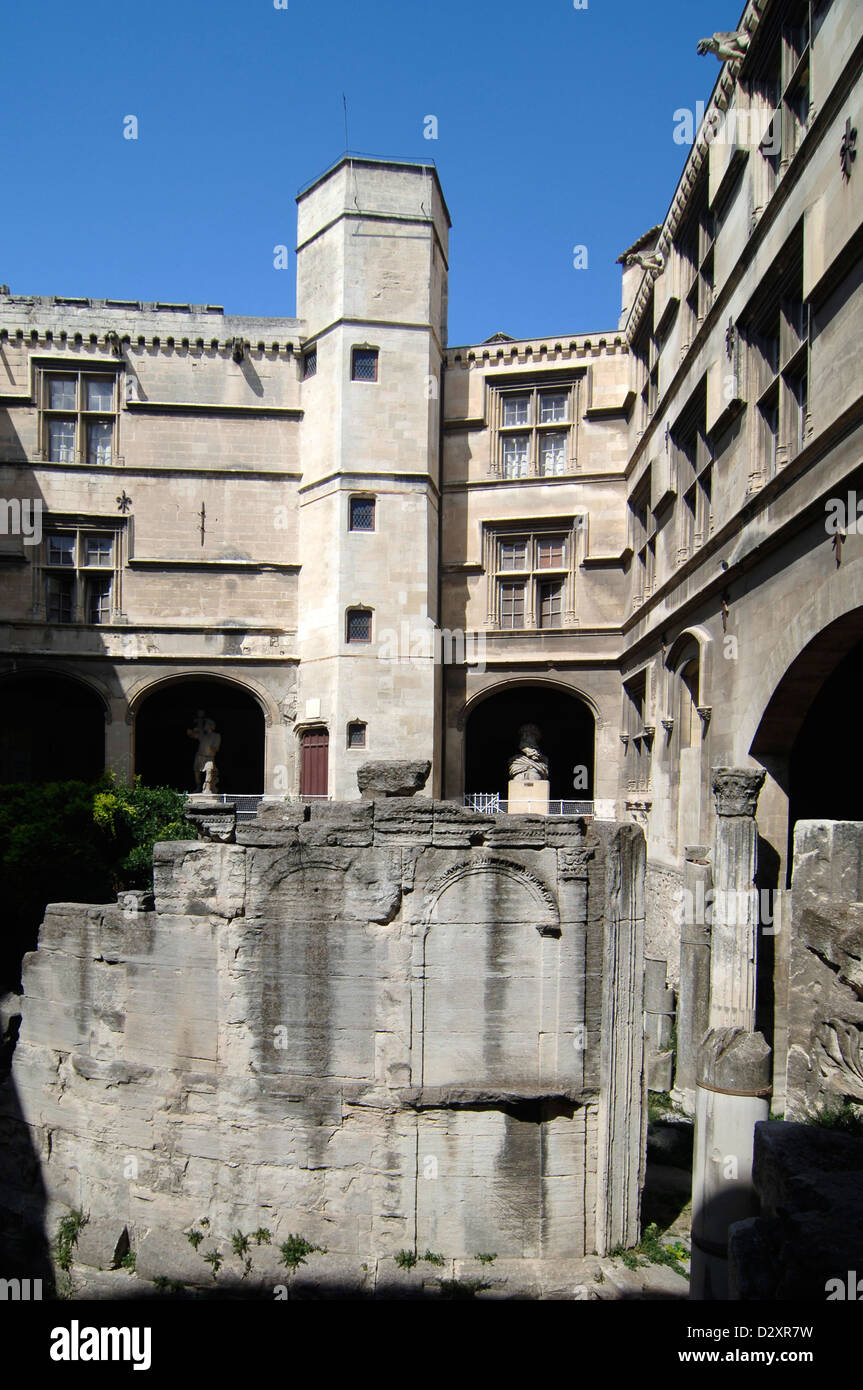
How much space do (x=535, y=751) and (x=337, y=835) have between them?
38.9 feet

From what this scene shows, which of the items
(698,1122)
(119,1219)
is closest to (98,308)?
(119,1219)

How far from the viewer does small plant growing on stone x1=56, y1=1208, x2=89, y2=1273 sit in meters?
8.73

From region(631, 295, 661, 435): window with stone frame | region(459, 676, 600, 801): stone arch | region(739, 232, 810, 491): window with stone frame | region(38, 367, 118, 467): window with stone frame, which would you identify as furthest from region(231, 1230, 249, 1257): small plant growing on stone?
region(38, 367, 118, 467): window with stone frame

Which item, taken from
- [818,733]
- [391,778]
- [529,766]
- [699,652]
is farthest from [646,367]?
[391,778]

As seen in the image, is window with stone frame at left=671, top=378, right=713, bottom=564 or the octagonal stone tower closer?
window with stone frame at left=671, top=378, right=713, bottom=564

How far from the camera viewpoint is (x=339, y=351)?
1997cm

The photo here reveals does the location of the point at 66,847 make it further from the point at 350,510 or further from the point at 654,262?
the point at 654,262

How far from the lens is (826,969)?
8859 millimetres

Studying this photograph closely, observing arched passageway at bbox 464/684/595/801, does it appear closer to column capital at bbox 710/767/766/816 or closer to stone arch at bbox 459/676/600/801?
stone arch at bbox 459/676/600/801

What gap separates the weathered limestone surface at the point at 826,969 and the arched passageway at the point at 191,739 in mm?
A: 17956

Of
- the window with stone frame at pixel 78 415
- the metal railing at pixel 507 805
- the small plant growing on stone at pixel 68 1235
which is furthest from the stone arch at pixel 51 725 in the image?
the small plant growing on stone at pixel 68 1235

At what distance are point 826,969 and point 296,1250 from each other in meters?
5.64

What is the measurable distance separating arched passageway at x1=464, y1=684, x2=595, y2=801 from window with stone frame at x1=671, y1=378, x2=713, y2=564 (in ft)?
33.4

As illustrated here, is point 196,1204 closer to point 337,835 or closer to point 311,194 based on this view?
point 337,835
